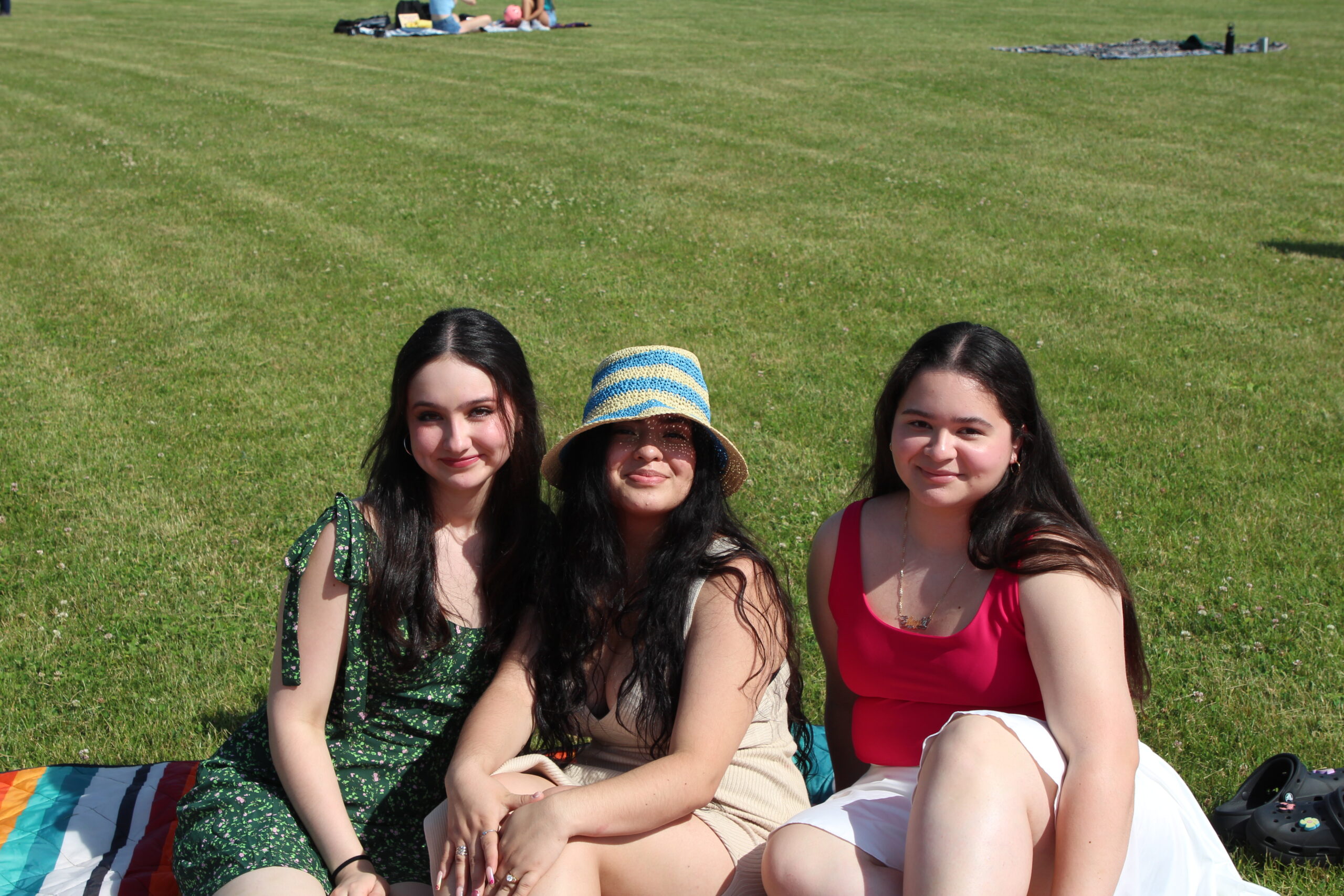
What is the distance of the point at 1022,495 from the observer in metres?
2.89

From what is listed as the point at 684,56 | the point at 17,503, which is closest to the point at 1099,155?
the point at 684,56

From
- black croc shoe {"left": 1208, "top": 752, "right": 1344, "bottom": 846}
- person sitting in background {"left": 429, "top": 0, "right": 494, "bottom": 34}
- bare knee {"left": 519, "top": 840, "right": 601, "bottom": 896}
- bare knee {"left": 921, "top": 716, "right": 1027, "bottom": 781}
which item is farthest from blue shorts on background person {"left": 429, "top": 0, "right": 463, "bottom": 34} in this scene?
bare knee {"left": 921, "top": 716, "right": 1027, "bottom": 781}

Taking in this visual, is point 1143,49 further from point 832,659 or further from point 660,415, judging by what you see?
point 660,415

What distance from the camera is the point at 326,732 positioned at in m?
3.11

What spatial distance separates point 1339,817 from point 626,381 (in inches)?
92.5

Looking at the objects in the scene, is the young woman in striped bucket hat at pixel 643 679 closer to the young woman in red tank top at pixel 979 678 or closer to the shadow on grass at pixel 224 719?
the young woman in red tank top at pixel 979 678

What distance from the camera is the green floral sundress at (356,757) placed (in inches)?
113

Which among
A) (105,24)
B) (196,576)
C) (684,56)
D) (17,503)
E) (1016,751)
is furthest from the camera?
(105,24)

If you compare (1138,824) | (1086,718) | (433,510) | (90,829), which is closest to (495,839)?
(433,510)

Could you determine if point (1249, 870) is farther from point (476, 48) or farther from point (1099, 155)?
point (476, 48)

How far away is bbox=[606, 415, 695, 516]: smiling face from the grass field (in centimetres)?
181

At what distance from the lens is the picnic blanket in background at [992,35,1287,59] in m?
21.5

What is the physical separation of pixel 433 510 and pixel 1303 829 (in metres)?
2.59

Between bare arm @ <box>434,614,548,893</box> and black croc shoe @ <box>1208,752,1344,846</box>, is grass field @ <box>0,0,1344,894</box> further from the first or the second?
bare arm @ <box>434,614,548,893</box>
